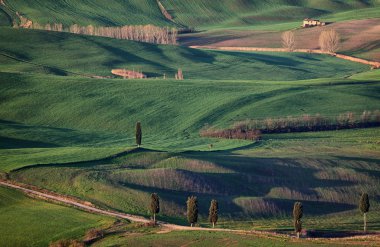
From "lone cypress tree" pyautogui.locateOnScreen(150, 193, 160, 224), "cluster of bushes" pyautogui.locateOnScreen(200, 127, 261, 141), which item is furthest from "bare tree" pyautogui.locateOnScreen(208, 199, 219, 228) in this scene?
"cluster of bushes" pyautogui.locateOnScreen(200, 127, 261, 141)

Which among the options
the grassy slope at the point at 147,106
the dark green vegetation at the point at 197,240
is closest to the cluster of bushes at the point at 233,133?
the grassy slope at the point at 147,106

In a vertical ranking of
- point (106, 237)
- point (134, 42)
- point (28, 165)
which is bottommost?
point (106, 237)

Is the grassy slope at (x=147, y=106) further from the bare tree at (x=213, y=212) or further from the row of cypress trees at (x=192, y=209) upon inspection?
the bare tree at (x=213, y=212)

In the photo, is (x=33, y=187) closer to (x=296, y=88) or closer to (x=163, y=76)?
(x=296, y=88)

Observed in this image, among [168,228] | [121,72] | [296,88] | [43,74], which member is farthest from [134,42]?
[168,228]

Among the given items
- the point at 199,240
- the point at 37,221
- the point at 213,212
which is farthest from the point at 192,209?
the point at 37,221

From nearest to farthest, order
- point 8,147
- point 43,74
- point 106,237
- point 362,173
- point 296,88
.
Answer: point 106,237, point 362,173, point 8,147, point 296,88, point 43,74

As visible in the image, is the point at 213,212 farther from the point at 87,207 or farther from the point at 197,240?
the point at 87,207
